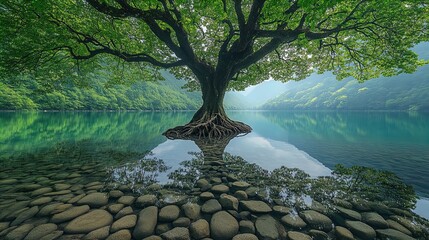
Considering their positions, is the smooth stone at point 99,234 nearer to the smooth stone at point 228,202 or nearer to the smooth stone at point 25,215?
the smooth stone at point 25,215

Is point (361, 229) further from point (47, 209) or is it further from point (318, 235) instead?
point (47, 209)

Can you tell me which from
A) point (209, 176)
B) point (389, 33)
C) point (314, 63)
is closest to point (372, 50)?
point (389, 33)

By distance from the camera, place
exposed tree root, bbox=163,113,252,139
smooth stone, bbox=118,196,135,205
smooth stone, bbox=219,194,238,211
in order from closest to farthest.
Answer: smooth stone, bbox=219,194,238,211 < smooth stone, bbox=118,196,135,205 < exposed tree root, bbox=163,113,252,139

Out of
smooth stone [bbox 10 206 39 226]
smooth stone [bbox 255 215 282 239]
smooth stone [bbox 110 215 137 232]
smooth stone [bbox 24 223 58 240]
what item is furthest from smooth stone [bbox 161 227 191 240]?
smooth stone [bbox 10 206 39 226]

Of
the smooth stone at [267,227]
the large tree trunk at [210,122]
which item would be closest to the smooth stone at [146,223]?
the smooth stone at [267,227]

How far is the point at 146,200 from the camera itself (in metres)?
4.36

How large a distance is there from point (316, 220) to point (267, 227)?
109 centimetres

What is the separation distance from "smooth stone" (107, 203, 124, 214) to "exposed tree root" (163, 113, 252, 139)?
1104 cm

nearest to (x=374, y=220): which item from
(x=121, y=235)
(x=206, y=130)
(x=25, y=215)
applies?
(x=121, y=235)

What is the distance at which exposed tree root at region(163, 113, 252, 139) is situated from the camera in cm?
1580

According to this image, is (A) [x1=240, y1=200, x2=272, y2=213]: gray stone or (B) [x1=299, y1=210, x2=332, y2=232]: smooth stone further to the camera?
(A) [x1=240, y1=200, x2=272, y2=213]: gray stone

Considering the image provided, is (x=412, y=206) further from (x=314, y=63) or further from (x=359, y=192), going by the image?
(x=314, y=63)

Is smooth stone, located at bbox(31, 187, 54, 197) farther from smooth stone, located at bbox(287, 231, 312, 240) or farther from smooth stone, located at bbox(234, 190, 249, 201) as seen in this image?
smooth stone, located at bbox(287, 231, 312, 240)

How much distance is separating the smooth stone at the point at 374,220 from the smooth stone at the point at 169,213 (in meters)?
3.92
